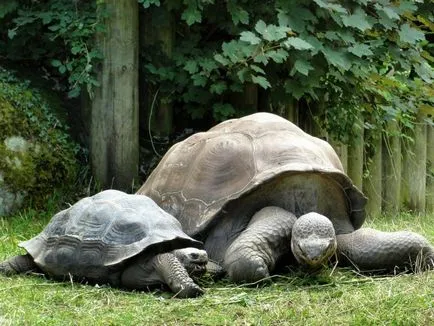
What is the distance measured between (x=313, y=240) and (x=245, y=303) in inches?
22.8

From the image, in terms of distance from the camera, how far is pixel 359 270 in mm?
4926

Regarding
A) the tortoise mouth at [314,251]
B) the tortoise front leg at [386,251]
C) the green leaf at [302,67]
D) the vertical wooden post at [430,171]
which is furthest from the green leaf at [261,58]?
the vertical wooden post at [430,171]

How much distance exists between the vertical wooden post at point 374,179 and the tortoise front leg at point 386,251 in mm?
3678

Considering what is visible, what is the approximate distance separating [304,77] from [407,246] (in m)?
2.63

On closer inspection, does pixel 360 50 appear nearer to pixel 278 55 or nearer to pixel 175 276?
pixel 278 55

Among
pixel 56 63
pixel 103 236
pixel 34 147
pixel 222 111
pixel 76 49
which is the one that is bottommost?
pixel 103 236

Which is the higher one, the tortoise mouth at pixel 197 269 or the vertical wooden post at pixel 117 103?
the vertical wooden post at pixel 117 103

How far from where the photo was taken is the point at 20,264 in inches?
192

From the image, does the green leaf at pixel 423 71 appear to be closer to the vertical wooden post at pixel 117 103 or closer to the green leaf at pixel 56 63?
the vertical wooden post at pixel 117 103

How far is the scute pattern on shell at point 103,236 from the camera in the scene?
450cm

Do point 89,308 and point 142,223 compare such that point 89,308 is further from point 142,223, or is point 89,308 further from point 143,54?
point 143,54

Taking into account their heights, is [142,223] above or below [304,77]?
below

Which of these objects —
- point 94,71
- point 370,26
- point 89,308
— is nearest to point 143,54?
point 94,71

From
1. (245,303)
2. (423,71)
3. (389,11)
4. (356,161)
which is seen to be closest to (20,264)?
(245,303)
